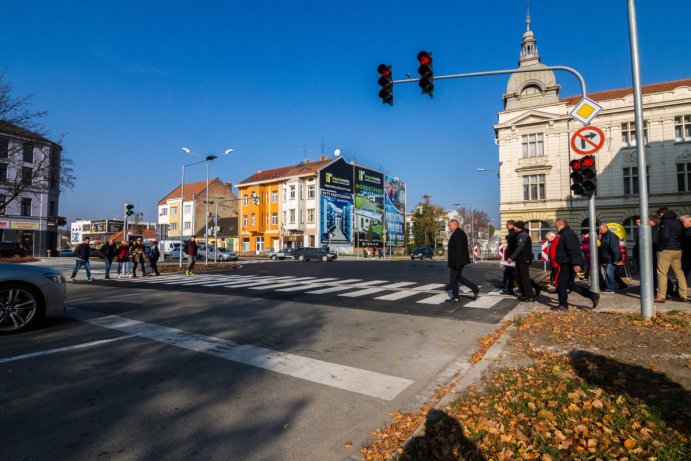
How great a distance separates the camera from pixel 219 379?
4.17 meters

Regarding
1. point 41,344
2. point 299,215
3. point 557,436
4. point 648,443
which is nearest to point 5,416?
point 41,344

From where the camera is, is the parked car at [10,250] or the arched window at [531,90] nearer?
the parked car at [10,250]

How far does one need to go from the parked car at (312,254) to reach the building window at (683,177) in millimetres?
32615

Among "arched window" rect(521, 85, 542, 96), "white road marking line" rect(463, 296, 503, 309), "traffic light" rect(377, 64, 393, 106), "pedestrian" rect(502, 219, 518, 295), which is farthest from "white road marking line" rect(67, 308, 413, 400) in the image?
"arched window" rect(521, 85, 542, 96)

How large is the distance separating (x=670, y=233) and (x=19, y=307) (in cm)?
1176

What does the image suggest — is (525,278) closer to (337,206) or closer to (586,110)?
(586,110)

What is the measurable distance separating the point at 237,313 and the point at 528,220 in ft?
123

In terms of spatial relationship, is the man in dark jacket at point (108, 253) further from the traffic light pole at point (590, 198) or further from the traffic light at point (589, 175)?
the traffic light at point (589, 175)

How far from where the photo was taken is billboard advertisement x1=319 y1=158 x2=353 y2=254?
60781mm

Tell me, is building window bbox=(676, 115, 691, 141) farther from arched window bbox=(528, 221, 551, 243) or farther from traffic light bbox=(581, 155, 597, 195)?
traffic light bbox=(581, 155, 597, 195)

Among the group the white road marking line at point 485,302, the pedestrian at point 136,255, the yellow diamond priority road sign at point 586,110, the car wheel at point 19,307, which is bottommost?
Answer: the white road marking line at point 485,302

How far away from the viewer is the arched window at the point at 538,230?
3853 cm

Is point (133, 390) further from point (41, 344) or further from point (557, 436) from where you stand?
point (557, 436)

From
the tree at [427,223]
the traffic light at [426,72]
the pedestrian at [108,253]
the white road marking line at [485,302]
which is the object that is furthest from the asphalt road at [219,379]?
the tree at [427,223]
